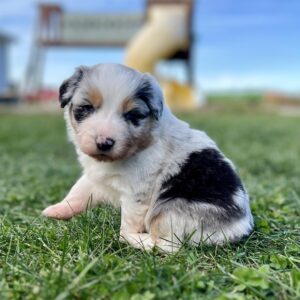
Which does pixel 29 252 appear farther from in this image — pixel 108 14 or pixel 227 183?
pixel 108 14

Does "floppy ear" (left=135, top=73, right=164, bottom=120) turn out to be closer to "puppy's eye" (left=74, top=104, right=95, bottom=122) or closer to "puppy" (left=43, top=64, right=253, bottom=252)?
"puppy" (left=43, top=64, right=253, bottom=252)

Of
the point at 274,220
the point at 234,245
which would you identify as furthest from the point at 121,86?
the point at 274,220

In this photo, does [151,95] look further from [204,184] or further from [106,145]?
[204,184]

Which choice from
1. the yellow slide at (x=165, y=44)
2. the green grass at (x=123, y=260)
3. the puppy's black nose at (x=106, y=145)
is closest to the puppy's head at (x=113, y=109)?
the puppy's black nose at (x=106, y=145)

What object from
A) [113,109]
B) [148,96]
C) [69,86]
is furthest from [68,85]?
[148,96]

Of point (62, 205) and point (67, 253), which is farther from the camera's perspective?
point (62, 205)

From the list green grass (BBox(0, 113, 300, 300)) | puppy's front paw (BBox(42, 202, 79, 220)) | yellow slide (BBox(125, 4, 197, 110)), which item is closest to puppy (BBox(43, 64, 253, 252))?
green grass (BBox(0, 113, 300, 300))
